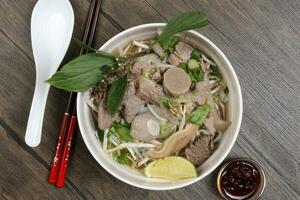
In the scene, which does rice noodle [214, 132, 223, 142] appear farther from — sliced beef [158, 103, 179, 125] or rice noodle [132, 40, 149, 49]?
rice noodle [132, 40, 149, 49]

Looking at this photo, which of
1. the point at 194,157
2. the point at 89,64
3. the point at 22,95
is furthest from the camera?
the point at 22,95

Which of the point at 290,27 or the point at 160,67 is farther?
the point at 290,27

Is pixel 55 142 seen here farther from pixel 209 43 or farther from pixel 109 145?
pixel 209 43

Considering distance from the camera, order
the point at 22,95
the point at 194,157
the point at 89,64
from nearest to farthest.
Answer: the point at 89,64 → the point at 194,157 → the point at 22,95

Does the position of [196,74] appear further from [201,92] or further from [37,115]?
[37,115]

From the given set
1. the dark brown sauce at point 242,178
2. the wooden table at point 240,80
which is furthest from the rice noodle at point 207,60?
the dark brown sauce at point 242,178

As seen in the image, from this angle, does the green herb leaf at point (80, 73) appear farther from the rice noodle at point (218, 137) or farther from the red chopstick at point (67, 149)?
the rice noodle at point (218, 137)

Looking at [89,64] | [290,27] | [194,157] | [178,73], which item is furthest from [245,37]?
[89,64]

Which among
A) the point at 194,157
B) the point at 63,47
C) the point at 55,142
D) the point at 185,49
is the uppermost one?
the point at 185,49
